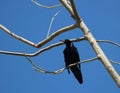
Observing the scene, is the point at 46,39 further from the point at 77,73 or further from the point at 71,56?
the point at 71,56

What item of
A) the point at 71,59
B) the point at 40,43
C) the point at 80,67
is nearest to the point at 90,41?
the point at 40,43

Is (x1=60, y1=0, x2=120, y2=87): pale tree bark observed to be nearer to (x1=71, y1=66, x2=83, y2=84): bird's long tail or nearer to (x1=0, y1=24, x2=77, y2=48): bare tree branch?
(x1=0, y1=24, x2=77, y2=48): bare tree branch

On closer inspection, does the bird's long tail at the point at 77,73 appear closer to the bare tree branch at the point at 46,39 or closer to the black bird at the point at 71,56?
the black bird at the point at 71,56

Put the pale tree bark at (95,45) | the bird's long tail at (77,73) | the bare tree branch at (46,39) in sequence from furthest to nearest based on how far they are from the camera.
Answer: the bird's long tail at (77,73) → the bare tree branch at (46,39) → the pale tree bark at (95,45)

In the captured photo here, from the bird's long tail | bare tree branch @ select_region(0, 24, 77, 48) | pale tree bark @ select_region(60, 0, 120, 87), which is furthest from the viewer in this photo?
the bird's long tail

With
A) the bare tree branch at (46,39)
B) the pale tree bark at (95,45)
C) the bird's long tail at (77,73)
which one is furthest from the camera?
the bird's long tail at (77,73)

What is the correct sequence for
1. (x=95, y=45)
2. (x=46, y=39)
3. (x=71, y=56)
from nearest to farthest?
(x=95, y=45)
(x=46, y=39)
(x=71, y=56)

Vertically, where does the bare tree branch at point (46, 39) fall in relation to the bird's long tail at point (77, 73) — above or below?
above

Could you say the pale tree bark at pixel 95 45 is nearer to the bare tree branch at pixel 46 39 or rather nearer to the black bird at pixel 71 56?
the bare tree branch at pixel 46 39

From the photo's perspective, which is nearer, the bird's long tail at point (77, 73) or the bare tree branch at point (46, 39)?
the bare tree branch at point (46, 39)

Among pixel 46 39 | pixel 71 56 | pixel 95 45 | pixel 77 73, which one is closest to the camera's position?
pixel 95 45

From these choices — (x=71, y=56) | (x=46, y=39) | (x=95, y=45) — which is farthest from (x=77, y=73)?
(x=95, y=45)

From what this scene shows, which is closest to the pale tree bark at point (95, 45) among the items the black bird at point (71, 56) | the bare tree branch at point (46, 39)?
the bare tree branch at point (46, 39)

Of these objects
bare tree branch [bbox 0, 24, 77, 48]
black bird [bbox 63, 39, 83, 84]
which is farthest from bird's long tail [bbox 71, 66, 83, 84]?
bare tree branch [bbox 0, 24, 77, 48]
